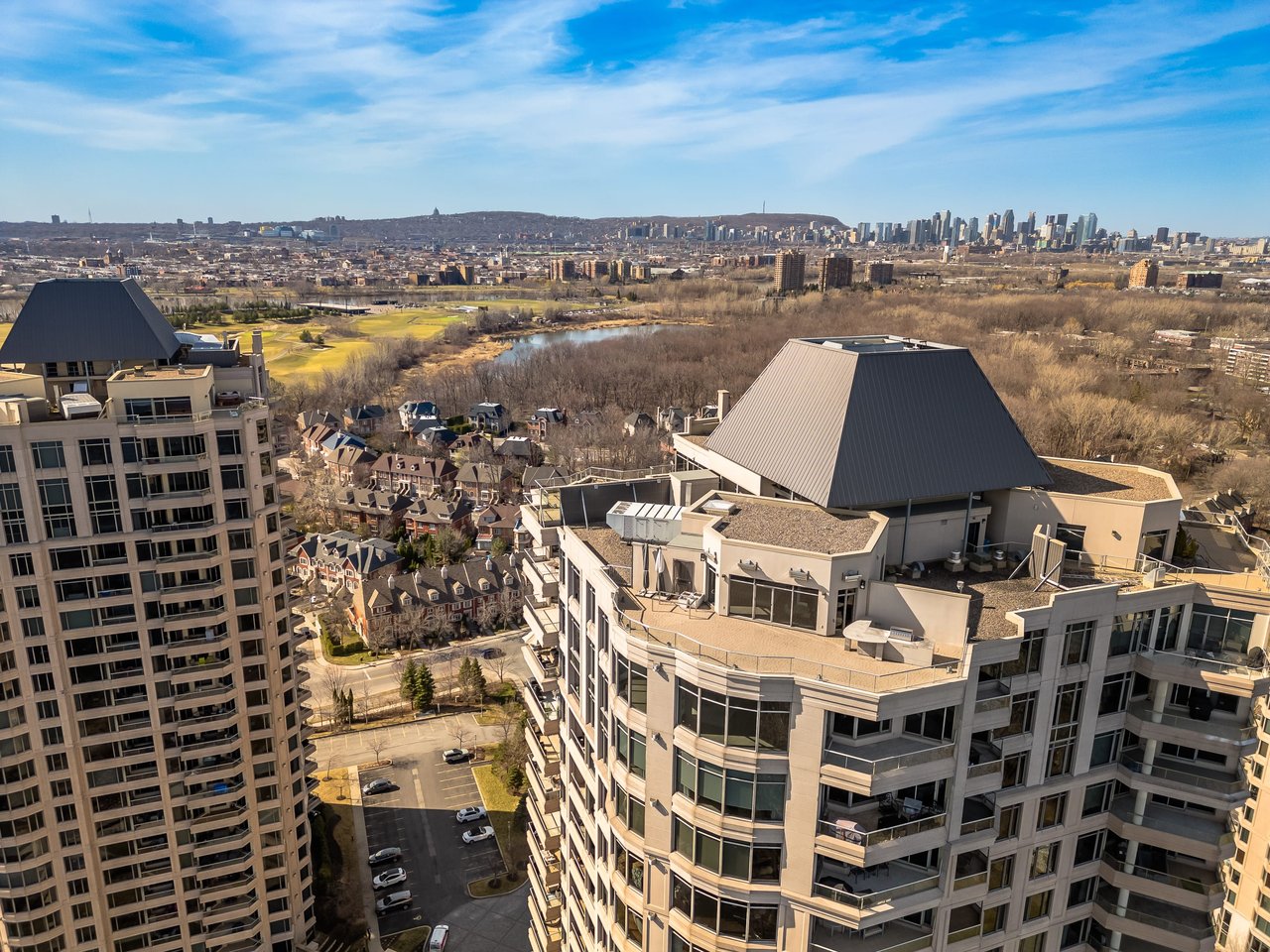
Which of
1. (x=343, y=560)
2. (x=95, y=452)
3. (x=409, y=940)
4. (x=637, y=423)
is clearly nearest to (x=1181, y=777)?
(x=95, y=452)

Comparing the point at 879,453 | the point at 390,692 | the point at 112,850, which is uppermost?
the point at 879,453

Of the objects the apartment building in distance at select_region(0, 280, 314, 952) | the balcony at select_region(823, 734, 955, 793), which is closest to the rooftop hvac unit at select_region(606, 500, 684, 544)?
the balcony at select_region(823, 734, 955, 793)

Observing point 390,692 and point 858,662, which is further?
point 390,692


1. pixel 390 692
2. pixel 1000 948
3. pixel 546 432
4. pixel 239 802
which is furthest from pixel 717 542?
pixel 546 432

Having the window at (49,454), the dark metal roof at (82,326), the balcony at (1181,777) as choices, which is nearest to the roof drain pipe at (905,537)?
the balcony at (1181,777)

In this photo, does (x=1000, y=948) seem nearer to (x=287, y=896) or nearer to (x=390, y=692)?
(x=287, y=896)

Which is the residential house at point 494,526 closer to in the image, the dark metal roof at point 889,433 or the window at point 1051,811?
the dark metal roof at point 889,433

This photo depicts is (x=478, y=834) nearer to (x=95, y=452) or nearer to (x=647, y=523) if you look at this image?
(x=95, y=452)
